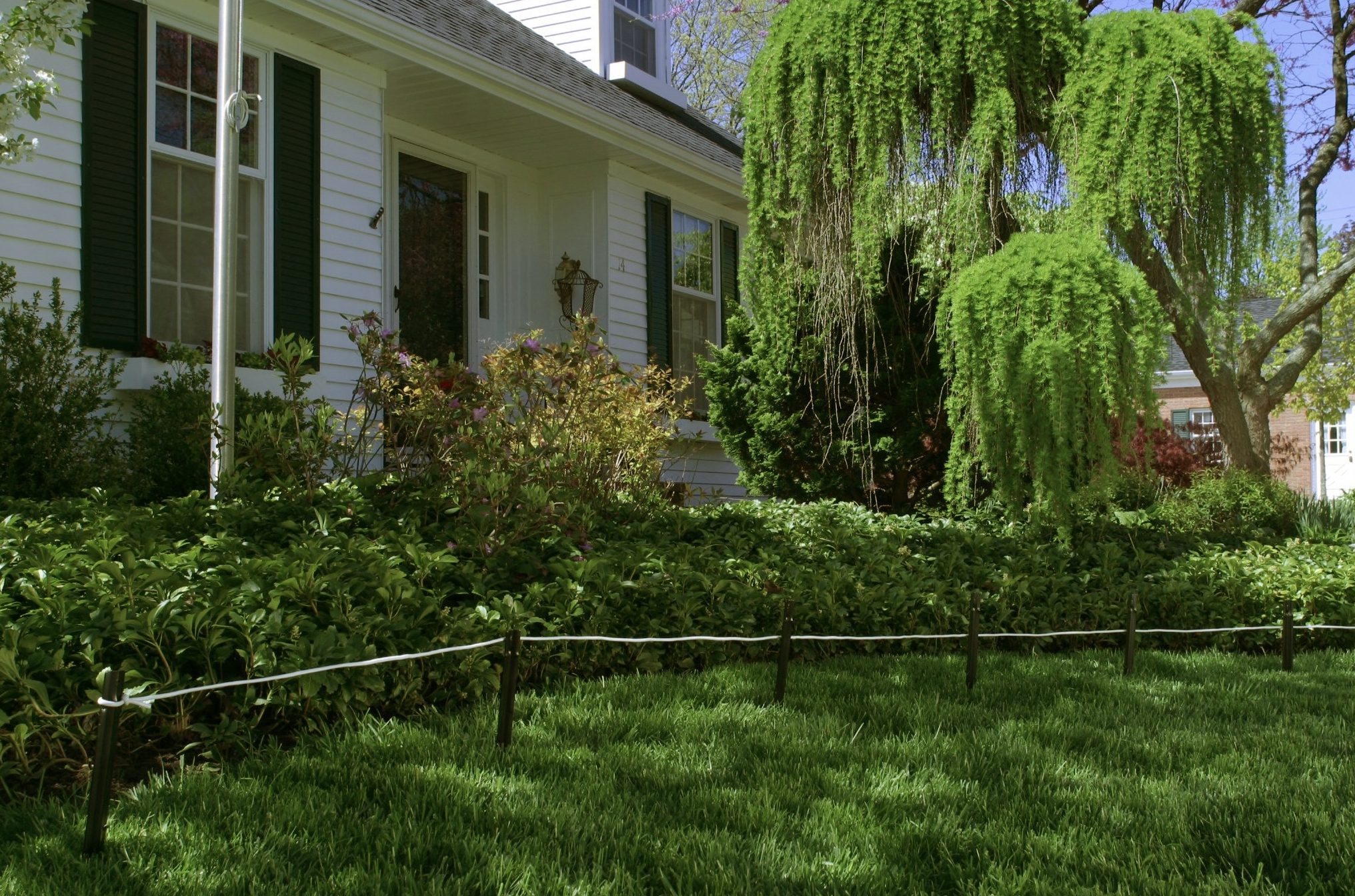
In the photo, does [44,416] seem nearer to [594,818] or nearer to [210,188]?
[210,188]

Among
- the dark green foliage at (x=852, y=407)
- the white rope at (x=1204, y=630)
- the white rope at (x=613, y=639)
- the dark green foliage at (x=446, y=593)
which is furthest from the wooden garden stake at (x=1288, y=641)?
the dark green foliage at (x=852, y=407)

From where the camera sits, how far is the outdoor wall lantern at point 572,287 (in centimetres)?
1102

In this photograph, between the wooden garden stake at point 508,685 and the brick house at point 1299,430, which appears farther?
the brick house at point 1299,430

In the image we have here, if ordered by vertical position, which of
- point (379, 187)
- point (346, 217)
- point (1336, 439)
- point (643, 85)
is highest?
point (643, 85)

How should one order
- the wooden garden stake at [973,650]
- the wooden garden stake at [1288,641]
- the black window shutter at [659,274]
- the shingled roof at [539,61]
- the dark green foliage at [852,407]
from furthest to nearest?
the black window shutter at [659,274] < the shingled roof at [539,61] < the dark green foliage at [852,407] < the wooden garden stake at [1288,641] < the wooden garden stake at [973,650]

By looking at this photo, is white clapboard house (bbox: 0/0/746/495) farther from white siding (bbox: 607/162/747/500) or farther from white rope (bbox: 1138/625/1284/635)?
white rope (bbox: 1138/625/1284/635)

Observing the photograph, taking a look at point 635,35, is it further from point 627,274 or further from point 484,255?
point 484,255

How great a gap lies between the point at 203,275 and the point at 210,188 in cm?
62

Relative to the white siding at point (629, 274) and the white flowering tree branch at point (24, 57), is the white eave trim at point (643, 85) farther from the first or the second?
the white flowering tree branch at point (24, 57)

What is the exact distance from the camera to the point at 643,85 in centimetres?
1405

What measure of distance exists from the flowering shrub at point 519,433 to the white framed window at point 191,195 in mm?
1206

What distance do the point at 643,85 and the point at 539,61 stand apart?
290 centimetres

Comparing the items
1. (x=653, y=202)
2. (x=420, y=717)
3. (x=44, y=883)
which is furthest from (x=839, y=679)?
(x=653, y=202)

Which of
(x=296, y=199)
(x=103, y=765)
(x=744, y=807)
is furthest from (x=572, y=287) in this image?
(x=103, y=765)
